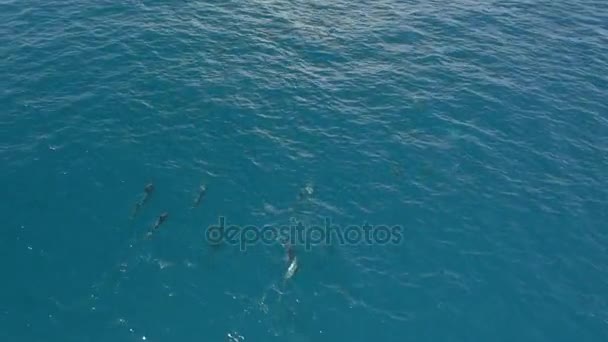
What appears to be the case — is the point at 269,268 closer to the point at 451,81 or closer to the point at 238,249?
the point at 238,249

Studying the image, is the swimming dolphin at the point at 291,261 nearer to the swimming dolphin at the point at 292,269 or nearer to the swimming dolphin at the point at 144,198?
the swimming dolphin at the point at 292,269

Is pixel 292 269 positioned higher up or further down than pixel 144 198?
further down

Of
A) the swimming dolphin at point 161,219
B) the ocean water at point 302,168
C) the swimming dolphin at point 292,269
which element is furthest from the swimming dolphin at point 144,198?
the swimming dolphin at point 292,269

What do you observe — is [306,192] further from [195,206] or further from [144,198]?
[144,198]

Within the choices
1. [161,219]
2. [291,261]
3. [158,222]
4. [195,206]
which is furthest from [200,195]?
[291,261]

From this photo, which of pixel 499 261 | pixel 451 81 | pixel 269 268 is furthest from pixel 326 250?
pixel 451 81

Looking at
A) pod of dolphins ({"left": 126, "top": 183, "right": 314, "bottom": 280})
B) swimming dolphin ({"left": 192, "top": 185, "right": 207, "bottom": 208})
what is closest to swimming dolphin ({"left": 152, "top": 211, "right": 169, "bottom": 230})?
pod of dolphins ({"left": 126, "top": 183, "right": 314, "bottom": 280})

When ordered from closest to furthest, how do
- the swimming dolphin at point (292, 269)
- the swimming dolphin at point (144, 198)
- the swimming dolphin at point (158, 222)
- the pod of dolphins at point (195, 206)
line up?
1. the swimming dolphin at point (292, 269)
2. the pod of dolphins at point (195, 206)
3. the swimming dolphin at point (158, 222)
4. the swimming dolphin at point (144, 198)

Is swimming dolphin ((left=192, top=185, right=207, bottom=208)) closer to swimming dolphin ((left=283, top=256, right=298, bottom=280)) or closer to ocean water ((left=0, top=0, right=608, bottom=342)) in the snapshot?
ocean water ((left=0, top=0, right=608, bottom=342))

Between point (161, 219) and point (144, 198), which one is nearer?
point (161, 219)
